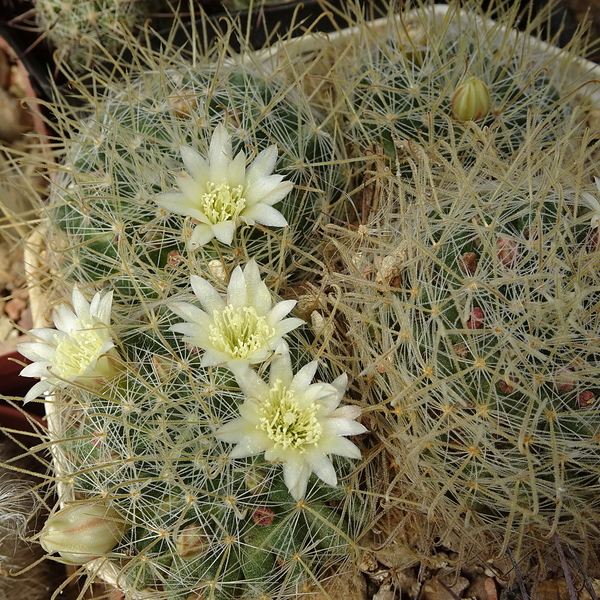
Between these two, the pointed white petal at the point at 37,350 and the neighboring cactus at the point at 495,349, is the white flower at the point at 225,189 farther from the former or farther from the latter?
the pointed white petal at the point at 37,350

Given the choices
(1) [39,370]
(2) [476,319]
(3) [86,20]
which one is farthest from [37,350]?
(3) [86,20]

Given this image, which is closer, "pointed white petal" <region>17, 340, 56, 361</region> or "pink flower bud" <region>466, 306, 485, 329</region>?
"pink flower bud" <region>466, 306, 485, 329</region>

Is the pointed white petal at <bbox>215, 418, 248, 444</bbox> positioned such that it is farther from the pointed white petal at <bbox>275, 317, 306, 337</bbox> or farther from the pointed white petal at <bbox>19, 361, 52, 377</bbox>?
the pointed white petal at <bbox>19, 361, 52, 377</bbox>

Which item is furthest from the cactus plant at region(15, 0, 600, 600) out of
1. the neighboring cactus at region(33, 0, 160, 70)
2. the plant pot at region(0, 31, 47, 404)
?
the neighboring cactus at region(33, 0, 160, 70)

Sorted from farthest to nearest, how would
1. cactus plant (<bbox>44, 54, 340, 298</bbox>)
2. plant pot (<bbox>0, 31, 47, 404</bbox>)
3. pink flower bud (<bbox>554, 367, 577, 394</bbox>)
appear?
plant pot (<bbox>0, 31, 47, 404</bbox>)
cactus plant (<bbox>44, 54, 340, 298</bbox>)
pink flower bud (<bbox>554, 367, 577, 394</bbox>)

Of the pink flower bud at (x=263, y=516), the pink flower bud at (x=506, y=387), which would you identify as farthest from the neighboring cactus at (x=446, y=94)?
the pink flower bud at (x=263, y=516)
